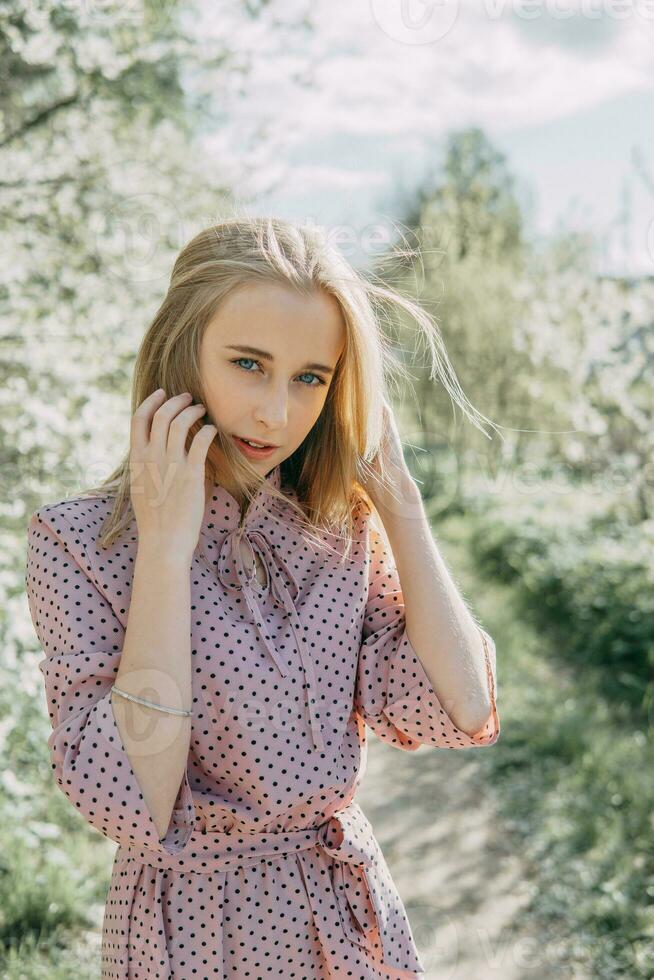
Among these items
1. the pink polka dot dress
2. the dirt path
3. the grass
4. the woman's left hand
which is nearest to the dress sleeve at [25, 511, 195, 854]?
the pink polka dot dress

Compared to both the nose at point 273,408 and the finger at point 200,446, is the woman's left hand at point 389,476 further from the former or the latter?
the finger at point 200,446

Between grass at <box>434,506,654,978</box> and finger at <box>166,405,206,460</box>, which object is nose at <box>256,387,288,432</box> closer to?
finger at <box>166,405,206,460</box>

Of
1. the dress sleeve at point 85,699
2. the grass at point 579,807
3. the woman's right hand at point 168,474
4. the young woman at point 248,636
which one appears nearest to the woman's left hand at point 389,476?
the young woman at point 248,636

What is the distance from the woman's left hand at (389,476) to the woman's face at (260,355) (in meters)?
0.23

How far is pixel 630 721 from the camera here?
5660mm

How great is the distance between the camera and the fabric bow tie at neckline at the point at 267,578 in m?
1.51

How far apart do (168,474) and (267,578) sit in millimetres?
302

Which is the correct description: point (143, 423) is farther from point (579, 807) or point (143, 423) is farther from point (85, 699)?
point (579, 807)

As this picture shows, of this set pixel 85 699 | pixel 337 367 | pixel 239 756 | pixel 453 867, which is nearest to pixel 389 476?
pixel 337 367

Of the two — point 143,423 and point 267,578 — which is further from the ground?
point 143,423

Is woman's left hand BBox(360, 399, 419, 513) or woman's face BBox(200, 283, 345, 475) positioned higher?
woman's face BBox(200, 283, 345, 475)

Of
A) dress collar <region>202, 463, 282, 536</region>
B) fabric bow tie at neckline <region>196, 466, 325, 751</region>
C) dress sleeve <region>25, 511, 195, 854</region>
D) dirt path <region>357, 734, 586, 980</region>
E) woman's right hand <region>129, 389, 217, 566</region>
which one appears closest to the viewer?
dress sleeve <region>25, 511, 195, 854</region>

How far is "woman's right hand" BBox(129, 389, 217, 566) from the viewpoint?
4.57ft

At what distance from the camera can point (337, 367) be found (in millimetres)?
1673
